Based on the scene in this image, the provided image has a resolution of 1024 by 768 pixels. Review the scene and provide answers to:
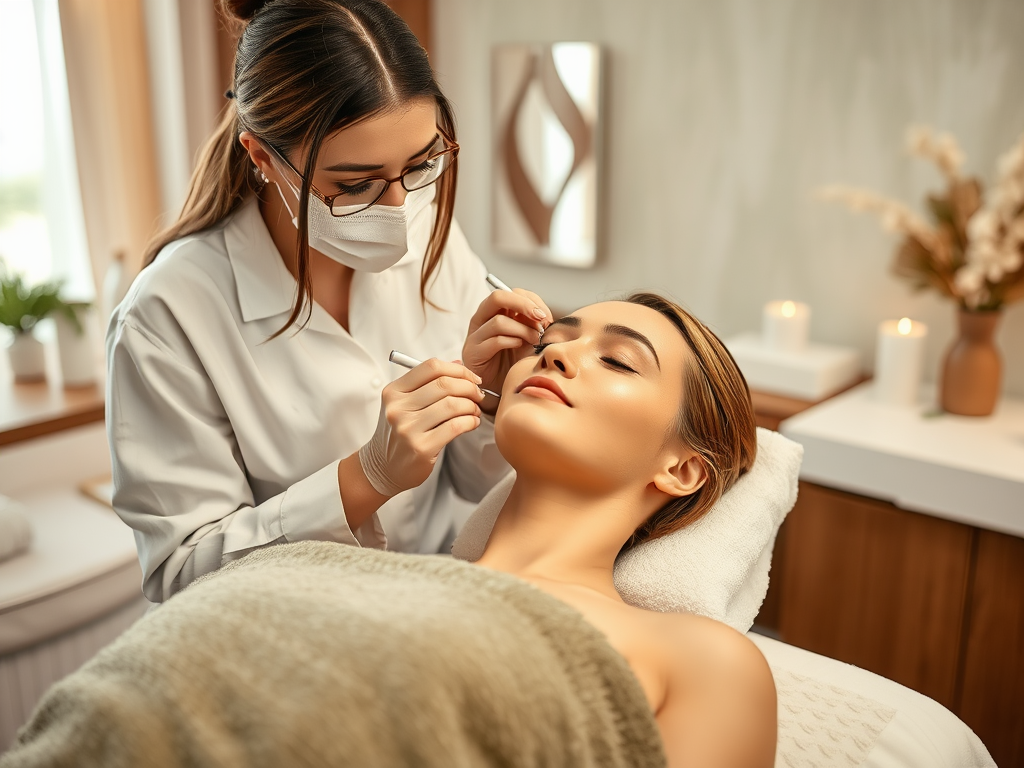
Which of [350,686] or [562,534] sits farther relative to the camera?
[562,534]

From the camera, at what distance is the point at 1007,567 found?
1.74 m

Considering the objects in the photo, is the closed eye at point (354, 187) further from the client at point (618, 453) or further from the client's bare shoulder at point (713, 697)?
the client's bare shoulder at point (713, 697)

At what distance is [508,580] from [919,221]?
4.78 ft

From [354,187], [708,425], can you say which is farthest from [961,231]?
[354,187]

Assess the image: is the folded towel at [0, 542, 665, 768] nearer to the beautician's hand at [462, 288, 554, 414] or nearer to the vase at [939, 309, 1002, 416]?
the beautician's hand at [462, 288, 554, 414]

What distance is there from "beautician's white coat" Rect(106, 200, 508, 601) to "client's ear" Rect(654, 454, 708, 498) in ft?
1.02

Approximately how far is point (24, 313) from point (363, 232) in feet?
5.01

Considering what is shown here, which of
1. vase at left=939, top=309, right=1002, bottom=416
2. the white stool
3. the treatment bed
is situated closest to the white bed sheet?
the treatment bed

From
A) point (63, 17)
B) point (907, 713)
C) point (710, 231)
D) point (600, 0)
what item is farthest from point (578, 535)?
point (63, 17)

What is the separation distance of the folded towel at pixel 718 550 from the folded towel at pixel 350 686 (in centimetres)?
28

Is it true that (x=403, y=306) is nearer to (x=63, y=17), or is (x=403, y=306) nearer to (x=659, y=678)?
(x=659, y=678)

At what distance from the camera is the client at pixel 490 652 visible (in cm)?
79

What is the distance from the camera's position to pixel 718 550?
1.23 meters

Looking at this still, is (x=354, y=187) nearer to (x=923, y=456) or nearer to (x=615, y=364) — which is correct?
(x=615, y=364)
